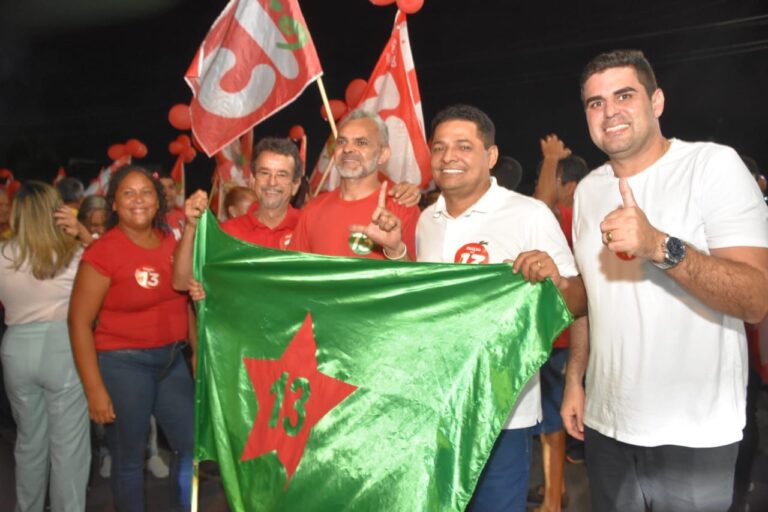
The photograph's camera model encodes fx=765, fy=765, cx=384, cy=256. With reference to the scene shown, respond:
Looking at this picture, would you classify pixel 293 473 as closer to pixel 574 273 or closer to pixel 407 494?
pixel 407 494

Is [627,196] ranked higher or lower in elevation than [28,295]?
higher

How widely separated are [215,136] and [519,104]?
22.6 ft

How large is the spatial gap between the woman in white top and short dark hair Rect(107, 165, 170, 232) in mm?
338

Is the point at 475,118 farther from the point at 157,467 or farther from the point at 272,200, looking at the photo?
the point at 157,467

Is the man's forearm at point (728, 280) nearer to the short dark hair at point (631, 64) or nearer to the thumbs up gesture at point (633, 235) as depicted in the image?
the thumbs up gesture at point (633, 235)

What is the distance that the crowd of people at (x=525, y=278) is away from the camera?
220 centimetres

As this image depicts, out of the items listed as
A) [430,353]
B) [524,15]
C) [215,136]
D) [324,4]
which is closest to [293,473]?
[430,353]


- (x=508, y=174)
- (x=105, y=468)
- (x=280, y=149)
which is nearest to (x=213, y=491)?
(x=105, y=468)

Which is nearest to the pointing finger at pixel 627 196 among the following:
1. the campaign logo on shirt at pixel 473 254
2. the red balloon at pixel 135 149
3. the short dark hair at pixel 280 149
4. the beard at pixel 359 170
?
the campaign logo on shirt at pixel 473 254

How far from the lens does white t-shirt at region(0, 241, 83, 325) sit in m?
4.05

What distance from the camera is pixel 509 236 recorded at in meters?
2.83

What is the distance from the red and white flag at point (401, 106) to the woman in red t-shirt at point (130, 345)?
1695 millimetres

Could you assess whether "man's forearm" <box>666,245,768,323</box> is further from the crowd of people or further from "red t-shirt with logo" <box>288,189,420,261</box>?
"red t-shirt with logo" <box>288,189,420,261</box>

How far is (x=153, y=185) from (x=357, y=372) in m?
1.75
